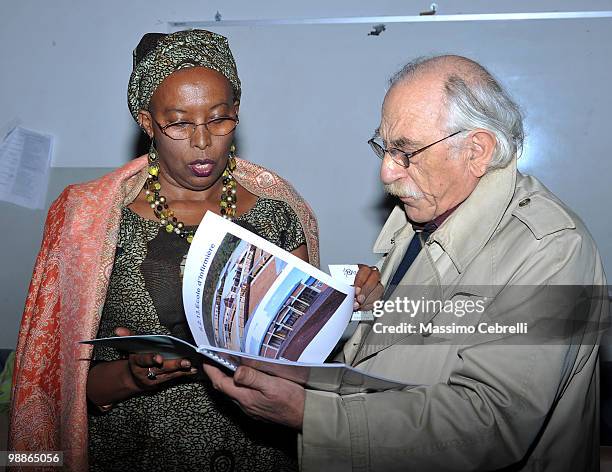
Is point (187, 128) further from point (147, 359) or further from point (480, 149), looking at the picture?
point (480, 149)

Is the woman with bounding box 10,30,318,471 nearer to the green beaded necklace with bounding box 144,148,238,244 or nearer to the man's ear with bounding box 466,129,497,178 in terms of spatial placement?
→ the green beaded necklace with bounding box 144,148,238,244

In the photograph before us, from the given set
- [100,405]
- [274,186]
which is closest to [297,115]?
[274,186]

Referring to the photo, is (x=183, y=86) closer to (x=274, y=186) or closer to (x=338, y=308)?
(x=274, y=186)

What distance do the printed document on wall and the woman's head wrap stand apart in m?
1.71

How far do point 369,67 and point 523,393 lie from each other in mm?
2083

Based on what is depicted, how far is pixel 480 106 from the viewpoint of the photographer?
1410 millimetres

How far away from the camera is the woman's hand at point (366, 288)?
1.67 metres

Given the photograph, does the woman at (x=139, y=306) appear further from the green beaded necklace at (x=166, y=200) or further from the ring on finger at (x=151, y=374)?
the ring on finger at (x=151, y=374)

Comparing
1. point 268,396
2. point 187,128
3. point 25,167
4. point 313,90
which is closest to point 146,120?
point 187,128

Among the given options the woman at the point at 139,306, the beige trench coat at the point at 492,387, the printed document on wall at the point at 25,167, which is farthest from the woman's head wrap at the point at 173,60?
the printed document on wall at the point at 25,167

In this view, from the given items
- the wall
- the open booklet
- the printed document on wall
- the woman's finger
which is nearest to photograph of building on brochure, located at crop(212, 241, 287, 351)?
the open booklet

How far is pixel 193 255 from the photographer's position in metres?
1.29

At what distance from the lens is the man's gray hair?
141 cm

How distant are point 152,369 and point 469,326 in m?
0.65
